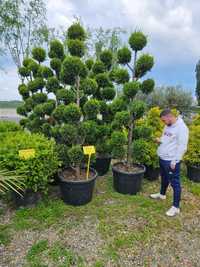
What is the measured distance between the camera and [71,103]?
113 inches

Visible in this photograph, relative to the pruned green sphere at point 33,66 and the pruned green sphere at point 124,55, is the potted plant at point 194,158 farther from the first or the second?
the pruned green sphere at point 33,66

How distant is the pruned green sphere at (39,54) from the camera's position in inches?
145

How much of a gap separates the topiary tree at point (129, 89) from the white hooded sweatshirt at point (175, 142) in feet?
1.71

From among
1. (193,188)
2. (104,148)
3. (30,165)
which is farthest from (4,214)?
(193,188)

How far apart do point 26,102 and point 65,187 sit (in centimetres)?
177

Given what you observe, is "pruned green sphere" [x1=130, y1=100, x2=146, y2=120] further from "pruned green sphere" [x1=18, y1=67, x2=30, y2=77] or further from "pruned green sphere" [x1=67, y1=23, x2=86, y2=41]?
"pruned green sphere" [x1=18, y1=67, x2=30, y2=77]

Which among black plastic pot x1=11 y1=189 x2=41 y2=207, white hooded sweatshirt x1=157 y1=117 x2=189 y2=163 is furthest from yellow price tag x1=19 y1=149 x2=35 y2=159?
white hooded sweatshirt x1=157 y1=117 x2=189 y2=163

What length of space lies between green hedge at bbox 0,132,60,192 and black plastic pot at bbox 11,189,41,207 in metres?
0.10

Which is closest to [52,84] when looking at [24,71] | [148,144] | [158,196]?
[24,71]

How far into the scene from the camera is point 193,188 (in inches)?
137

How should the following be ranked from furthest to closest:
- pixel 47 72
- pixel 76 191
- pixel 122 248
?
pixel 47 72 → pixel 76 191 → pixel 122 248

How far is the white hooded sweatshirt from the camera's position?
2.55 meters

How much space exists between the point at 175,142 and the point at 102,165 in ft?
4.94

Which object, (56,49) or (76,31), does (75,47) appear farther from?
(56,49)
